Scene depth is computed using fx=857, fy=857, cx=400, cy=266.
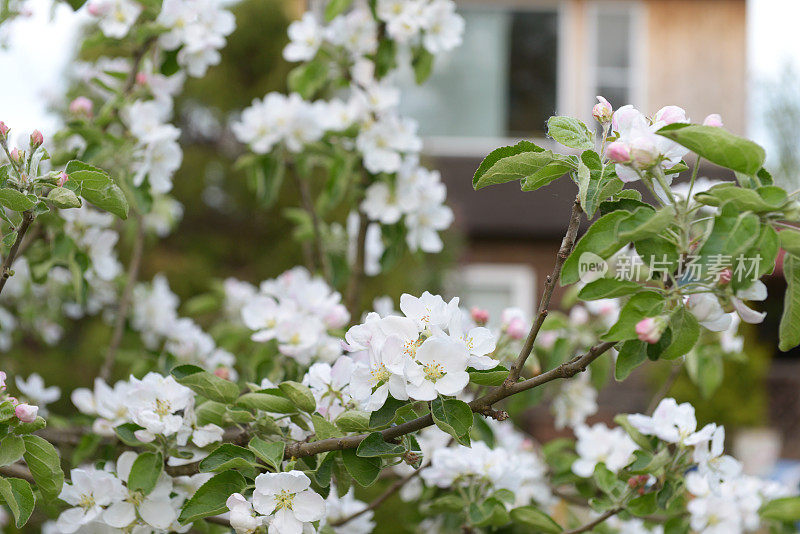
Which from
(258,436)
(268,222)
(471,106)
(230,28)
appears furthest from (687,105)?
(258,436)

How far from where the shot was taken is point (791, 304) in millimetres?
958

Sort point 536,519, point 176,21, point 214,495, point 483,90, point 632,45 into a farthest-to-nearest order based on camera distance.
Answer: point 632,45, point 483,90, point 176,21, point 536,519, point 214,495

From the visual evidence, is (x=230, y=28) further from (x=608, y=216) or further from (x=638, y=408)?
(x=638, y=408)

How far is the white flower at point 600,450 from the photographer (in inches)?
69.6

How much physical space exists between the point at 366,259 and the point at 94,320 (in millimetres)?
2718

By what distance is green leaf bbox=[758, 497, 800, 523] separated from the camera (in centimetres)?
166

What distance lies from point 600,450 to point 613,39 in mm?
6821

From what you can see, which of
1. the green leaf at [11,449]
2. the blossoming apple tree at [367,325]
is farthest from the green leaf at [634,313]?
the green leaf at [11,449]

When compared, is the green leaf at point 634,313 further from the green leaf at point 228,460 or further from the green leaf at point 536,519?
the green leaf at point 536,519

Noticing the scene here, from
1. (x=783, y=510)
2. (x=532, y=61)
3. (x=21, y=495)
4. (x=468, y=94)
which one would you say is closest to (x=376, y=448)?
(x=21, y=495)

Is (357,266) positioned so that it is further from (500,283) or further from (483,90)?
(483,90)

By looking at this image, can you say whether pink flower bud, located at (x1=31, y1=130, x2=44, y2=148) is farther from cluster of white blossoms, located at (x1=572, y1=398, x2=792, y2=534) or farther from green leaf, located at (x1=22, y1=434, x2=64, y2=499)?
cluster of white blossoms, located at (x1=572, y1=398, x2=792, y2=534)

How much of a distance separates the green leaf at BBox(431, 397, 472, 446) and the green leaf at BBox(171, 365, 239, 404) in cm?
35

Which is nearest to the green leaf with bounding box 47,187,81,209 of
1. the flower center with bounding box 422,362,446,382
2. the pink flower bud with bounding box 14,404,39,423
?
the pink flower bud with bounding box 14,404,39,423
